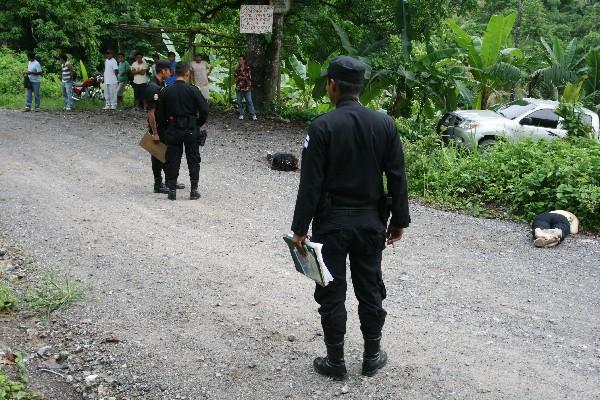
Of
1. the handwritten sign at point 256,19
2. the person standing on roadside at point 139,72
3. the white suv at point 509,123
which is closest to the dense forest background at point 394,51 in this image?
the white suv at point 509,123

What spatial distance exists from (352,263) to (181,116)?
16.0 feet

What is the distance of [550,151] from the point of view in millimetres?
10109

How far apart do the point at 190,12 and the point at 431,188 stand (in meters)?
10.4

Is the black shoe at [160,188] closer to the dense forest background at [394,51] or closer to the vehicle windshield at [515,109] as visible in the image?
the dense forest background at [394,51]

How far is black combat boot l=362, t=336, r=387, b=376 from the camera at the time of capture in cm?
444

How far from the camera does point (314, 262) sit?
13.4 feet

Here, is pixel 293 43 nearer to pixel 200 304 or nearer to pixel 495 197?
pixel 495 197

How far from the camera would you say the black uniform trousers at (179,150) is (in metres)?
8.72

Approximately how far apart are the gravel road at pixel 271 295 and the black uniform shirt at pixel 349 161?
3.87ft

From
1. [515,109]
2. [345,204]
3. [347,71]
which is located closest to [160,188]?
[345,204]

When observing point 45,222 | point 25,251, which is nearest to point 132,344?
point 25,251

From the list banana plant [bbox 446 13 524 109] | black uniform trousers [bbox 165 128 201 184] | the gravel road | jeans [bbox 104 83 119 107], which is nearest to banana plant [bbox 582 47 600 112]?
banana plant [bbox 446 13 524 109]

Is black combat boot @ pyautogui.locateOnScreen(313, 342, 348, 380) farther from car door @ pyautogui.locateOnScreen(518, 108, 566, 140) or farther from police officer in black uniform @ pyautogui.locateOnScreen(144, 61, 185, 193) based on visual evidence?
car door @ pyautogui.locateOnScreen(518, 108, 566, 140)

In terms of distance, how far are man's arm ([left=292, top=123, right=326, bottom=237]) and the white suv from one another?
9814 millimetres
